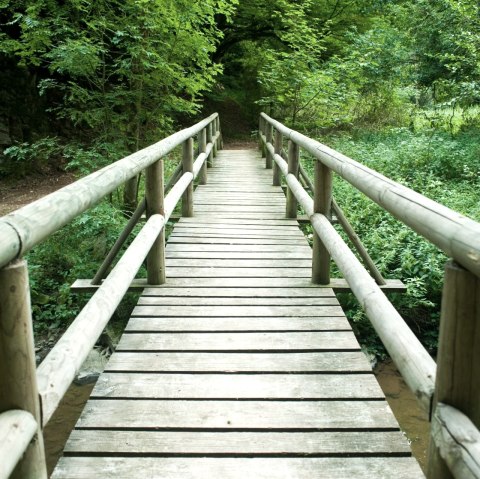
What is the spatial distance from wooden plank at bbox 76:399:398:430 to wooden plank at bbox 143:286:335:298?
49.9 inches

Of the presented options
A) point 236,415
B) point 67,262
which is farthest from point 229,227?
point 236,415

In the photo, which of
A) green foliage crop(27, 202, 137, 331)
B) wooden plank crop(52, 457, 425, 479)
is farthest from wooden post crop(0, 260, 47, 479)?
green foliage crop(27, 202, 137, 331)

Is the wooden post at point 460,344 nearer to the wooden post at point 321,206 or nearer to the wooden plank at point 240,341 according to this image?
the wooden plank at point 240,341

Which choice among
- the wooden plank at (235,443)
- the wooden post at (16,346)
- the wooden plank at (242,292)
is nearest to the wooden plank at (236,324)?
the wooden plank at (242,292)

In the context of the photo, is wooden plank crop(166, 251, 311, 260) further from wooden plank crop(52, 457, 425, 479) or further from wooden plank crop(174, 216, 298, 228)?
wooden plank crop(52, 457, 425, 479)

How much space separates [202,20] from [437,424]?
5.92 m

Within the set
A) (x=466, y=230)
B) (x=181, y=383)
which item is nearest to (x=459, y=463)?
(x=466, y=230)

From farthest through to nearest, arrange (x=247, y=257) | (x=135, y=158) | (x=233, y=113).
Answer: (x=233, y=113) < (x=247, y=257) < (x=135, y=158)

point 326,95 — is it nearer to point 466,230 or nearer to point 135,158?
point 135,158

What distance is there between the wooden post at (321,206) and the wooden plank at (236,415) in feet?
4.73

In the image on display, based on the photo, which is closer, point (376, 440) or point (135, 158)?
point (376, 440)

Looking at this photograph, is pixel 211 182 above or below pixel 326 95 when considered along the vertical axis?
below

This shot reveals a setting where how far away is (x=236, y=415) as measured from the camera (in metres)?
2.20

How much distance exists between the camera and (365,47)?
11.8m
